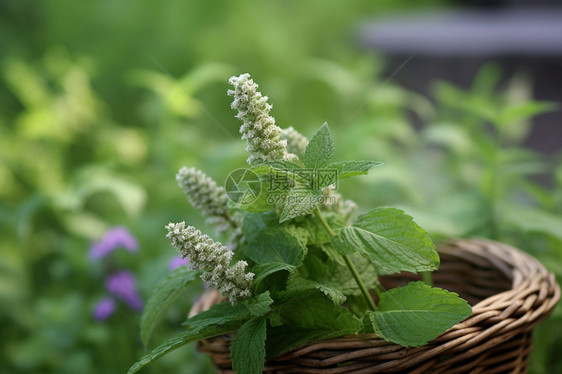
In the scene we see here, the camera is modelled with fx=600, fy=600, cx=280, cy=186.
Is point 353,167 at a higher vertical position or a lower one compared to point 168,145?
lower

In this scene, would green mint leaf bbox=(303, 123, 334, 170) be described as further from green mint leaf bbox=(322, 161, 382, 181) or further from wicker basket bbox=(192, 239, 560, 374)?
wicker basket bbox=(192, 239, 560, 374)

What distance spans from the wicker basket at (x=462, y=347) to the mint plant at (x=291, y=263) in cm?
2

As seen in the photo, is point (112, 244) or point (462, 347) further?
point (112, 244)

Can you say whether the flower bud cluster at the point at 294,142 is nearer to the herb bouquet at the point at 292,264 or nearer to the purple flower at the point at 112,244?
the herb bouquet at the point at 292,264

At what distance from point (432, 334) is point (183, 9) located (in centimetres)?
247

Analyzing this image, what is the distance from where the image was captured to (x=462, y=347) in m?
0.67

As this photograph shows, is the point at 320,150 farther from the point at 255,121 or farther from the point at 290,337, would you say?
the point at 290,337

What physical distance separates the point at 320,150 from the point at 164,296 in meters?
0.27

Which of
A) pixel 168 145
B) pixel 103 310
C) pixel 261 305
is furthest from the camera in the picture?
pixel 168 145

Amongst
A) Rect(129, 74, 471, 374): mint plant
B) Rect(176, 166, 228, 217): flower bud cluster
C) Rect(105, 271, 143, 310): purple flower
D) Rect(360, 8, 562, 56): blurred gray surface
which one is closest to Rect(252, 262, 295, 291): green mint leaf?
Rect(129, 74, 471, 374): mint plant

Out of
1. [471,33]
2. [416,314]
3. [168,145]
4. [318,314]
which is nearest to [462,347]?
[416,314]

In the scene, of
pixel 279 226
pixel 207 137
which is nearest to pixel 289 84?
pixel 207 137

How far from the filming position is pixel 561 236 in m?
1.06

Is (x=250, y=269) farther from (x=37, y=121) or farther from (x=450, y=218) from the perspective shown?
(x=37, y=121)
